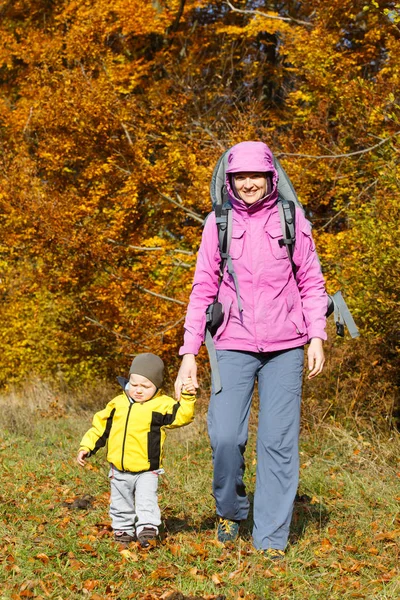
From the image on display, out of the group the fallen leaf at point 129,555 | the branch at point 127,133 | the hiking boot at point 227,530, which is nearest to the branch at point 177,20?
the branch at point 127,133

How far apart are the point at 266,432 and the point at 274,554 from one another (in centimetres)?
59

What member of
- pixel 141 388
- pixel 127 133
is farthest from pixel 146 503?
pixel 127 133

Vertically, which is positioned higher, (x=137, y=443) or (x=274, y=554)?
(x=137, y=443)

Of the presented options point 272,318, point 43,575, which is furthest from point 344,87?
point 43,575

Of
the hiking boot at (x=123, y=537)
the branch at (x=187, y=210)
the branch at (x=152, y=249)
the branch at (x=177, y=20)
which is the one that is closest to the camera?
the hiking boot at (x=123, y=537)

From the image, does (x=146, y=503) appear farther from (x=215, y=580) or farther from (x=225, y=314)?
(x=225, y=314)

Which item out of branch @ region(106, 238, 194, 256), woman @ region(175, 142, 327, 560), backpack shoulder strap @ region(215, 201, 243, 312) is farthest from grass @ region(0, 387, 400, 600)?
branch @ region(106, 238, 194, 256)

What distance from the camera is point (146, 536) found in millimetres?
4449

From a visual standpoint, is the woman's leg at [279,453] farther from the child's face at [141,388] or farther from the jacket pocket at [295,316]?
the child's face at [141,388]

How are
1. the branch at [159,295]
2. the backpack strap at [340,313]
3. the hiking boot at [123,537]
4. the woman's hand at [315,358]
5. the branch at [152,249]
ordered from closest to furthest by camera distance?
the woman's hand at [315,358] < the backpack strap at [340,313] < the hiking boot at [123,537] < the branch at [159,295] < the branch at [152,249]

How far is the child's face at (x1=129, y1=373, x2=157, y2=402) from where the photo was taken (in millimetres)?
4559

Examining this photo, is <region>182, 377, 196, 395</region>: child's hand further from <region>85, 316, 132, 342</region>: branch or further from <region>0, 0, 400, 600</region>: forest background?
<region>85, 316, 132, 342</region>: branch

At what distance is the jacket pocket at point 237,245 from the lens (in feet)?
13.5

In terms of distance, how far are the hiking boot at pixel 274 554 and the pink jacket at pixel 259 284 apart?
3.24ft
